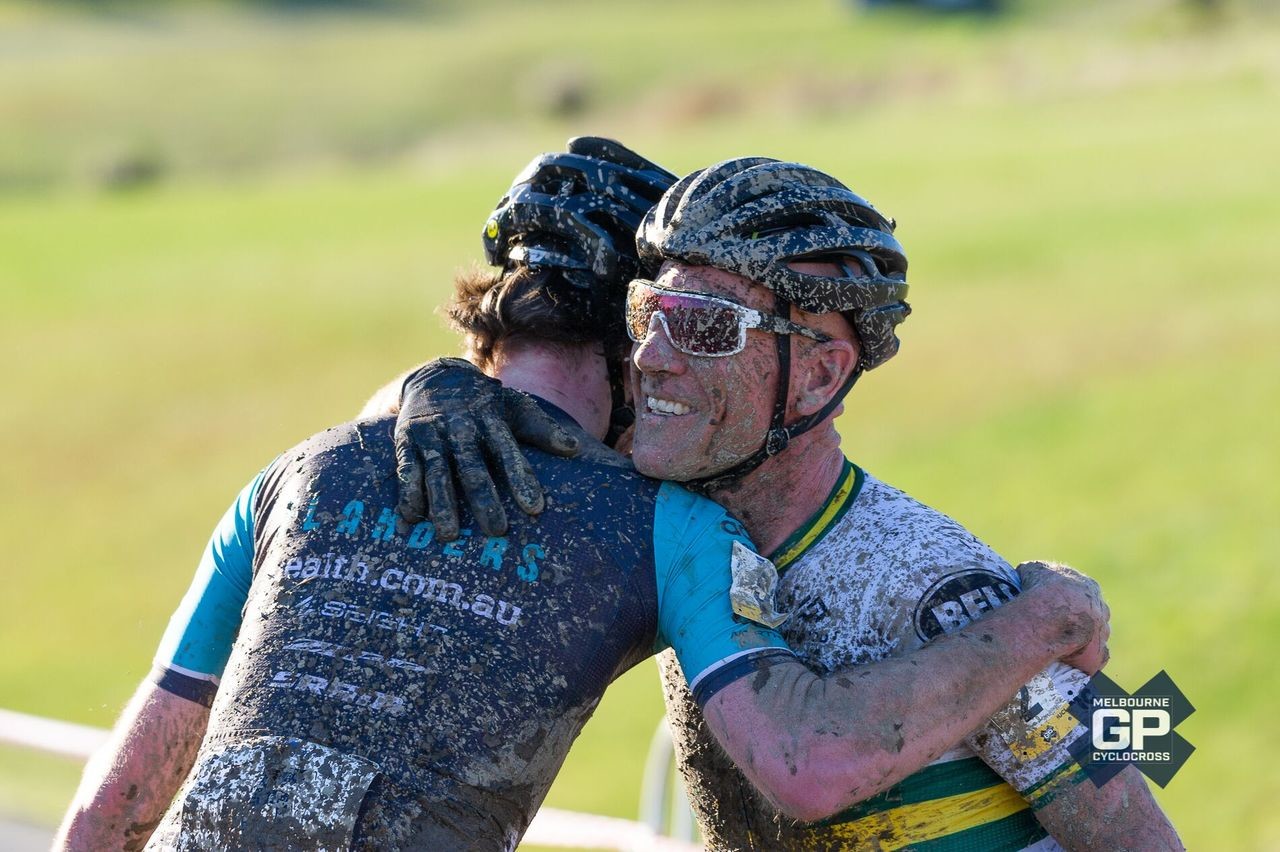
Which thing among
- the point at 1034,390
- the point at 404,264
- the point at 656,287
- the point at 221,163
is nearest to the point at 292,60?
the point at 221,163

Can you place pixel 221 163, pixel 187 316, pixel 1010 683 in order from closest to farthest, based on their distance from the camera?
1. pixel 1010 683
2. pixel 187 316
3. pixel 221 163

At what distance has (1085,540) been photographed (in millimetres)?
17109

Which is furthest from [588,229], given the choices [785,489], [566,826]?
[566,826]

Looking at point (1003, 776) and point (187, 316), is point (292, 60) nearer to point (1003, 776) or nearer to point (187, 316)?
point (187, 316)

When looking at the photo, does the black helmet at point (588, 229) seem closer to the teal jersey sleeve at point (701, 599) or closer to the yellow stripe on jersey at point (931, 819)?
the teal jersey sleeve at point (701, 599)

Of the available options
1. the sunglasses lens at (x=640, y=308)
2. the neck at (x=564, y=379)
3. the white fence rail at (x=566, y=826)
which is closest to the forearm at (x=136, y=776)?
the neck at (x=564, y=379)

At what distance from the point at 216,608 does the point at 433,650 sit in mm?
759

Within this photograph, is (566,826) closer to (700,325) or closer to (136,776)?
(136,776)

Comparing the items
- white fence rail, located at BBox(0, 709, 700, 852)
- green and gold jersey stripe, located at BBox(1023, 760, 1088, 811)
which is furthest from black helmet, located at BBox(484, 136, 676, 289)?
white fence rail, located at BBox(0, 709, 700, 852)

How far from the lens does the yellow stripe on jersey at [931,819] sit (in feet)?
10.7

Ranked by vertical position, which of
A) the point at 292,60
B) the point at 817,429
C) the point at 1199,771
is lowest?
the point at 1199,771

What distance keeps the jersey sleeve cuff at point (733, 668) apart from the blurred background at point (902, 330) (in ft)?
27.1

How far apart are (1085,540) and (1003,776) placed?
47.5 feet

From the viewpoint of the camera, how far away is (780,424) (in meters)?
3.62
